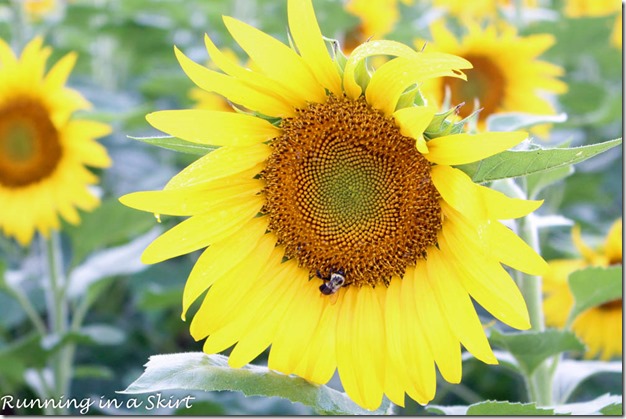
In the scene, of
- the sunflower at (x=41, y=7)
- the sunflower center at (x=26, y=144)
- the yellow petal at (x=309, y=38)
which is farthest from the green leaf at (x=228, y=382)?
the sunflower at (x=41, y=7)

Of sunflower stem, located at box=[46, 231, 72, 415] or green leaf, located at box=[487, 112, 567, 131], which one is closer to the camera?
green leaf, located at box=[487, 112, 567, 131]

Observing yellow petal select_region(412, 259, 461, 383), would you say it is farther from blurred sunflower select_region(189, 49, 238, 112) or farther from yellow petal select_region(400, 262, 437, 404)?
blurred sunflower select_region(189, 49, 238, 112)

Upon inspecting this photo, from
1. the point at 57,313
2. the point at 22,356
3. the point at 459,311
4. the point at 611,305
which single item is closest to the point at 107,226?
the point at 57,313

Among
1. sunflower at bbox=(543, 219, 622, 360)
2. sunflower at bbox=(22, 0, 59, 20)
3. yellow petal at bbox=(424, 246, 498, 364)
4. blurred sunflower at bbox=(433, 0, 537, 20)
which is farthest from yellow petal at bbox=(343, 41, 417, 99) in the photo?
sunflower at bbox=(22, 0, 59, 20)

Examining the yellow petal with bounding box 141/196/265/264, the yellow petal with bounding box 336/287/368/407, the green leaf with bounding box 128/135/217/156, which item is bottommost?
the yellow petal with bounding box 336/287/368/407

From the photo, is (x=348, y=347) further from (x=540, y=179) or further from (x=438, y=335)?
(x=540, y=179)

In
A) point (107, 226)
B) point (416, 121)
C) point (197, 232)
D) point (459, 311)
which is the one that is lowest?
point (107, 226)

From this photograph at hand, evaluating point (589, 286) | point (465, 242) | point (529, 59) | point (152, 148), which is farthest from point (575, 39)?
point (465, 242)

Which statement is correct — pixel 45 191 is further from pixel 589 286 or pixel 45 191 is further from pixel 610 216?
pixel 610 216
